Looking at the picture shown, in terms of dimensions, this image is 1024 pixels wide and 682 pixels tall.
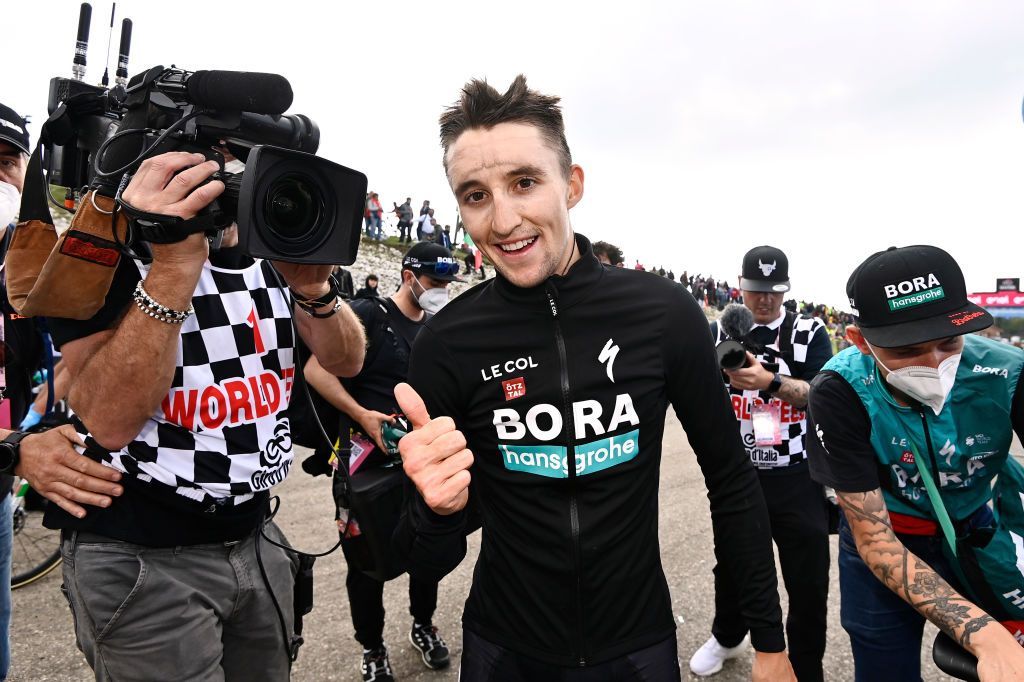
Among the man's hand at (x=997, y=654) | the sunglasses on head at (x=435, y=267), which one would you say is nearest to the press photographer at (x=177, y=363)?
the sunglasses on head at (x=435, y=267)

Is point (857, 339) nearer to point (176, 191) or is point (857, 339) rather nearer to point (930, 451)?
point (930, 451)

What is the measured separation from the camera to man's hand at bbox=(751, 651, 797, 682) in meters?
1.73

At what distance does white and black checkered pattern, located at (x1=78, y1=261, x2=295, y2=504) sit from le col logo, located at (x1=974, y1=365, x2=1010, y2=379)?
7.96 feet

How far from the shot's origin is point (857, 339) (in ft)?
7.95

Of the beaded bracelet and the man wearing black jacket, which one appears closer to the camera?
the beaded bracelet

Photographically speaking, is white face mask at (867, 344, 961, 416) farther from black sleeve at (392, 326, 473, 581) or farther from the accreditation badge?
black sleeve at (392, 326, 473, 581)

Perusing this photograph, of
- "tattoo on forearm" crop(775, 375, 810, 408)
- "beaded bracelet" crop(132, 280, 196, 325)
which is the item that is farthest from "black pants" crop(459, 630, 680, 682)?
"tattoo on forearm" crop(775, 375, 810, 408)

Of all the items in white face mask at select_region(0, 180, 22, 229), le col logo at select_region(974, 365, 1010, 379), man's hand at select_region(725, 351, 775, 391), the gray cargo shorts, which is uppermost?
white face mask at select_region(0, 180, 22, 229)

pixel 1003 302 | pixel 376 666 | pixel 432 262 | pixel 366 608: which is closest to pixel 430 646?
pixel 376 666

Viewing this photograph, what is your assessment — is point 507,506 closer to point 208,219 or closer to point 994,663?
point 208,219

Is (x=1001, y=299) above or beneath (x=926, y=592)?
→ above

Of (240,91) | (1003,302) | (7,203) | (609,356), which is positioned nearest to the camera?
(240,91)

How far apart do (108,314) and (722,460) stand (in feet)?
5.81

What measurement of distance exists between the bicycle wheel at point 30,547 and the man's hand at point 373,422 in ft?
8.09
